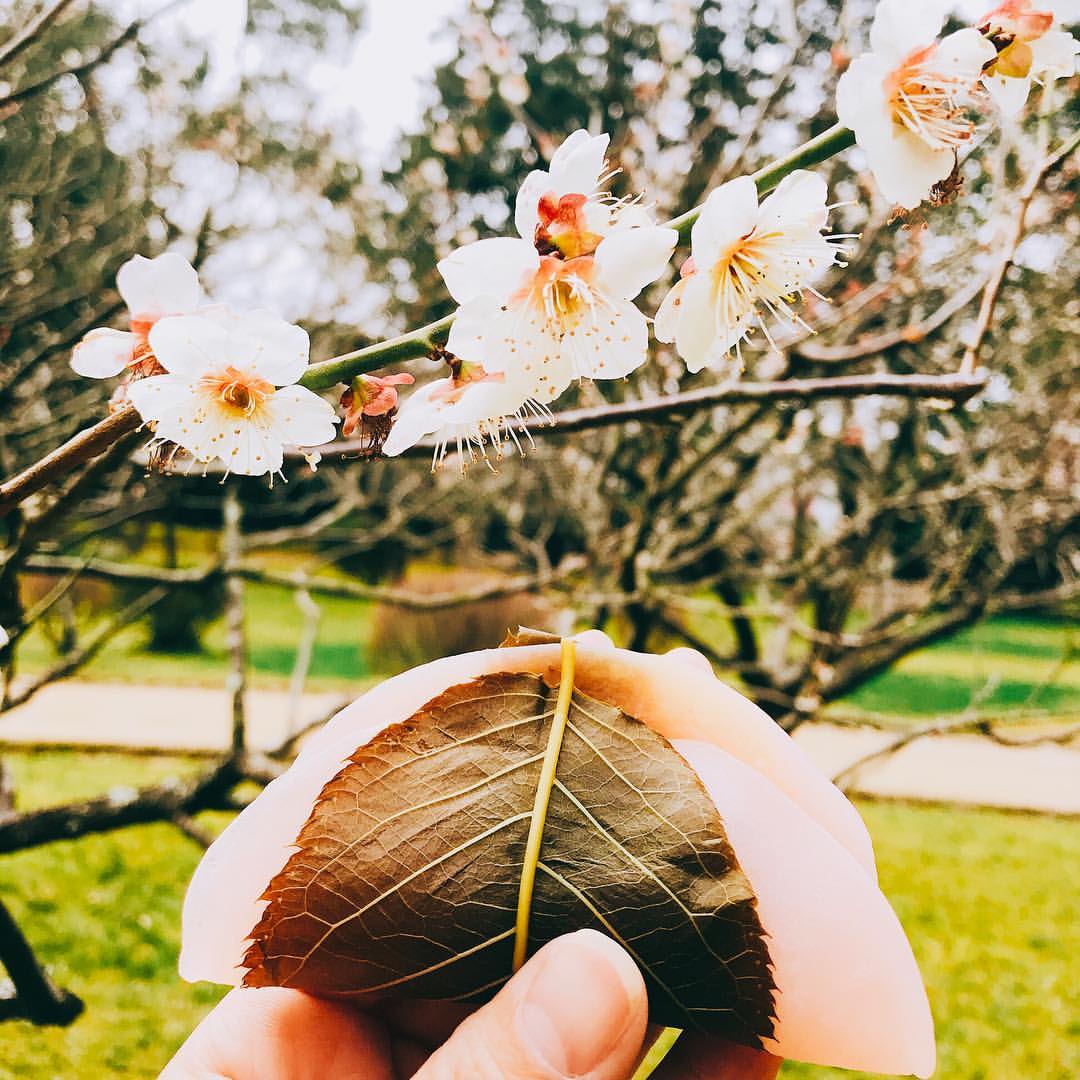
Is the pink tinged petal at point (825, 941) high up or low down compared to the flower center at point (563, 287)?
down

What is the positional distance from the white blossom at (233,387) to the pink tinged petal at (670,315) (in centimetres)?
26

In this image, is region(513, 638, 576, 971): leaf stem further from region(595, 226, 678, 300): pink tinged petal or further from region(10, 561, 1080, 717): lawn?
region(10, 561, 1080, 717): lawn

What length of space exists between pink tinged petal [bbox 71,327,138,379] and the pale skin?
1.74 feet

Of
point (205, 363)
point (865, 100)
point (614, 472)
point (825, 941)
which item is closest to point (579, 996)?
point (825, 941)

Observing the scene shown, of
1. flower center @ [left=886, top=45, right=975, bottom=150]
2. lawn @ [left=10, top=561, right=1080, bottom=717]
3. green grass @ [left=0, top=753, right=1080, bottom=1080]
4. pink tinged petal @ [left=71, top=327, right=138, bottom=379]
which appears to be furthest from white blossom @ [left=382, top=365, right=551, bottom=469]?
lawn @ [left=10, top=561, right=1080, bottom=717]

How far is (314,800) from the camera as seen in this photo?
713mm

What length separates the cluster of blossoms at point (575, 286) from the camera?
2.16 ft

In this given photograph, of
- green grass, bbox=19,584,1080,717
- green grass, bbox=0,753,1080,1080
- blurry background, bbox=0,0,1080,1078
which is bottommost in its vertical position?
green grass, bbox=19,584,1080,717

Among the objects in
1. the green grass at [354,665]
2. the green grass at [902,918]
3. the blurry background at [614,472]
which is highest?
the blurry background at [614,472]

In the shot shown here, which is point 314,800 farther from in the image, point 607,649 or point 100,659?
point 100,659

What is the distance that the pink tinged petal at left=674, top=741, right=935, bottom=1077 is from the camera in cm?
66

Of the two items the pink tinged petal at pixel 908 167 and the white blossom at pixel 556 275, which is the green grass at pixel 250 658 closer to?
the white blossom at pixel 556 275

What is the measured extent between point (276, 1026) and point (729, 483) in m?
3.47

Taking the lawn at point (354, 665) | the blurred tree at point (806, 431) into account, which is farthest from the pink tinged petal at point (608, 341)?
the lawn at point (354, 665)
